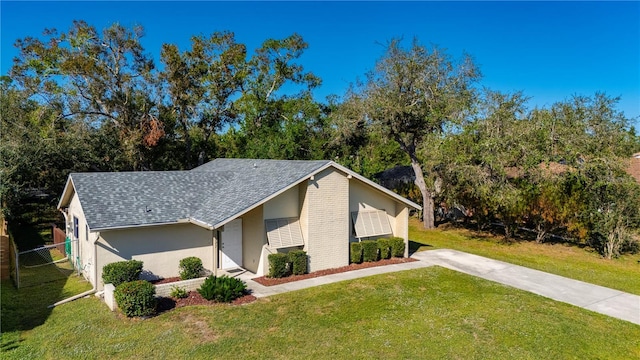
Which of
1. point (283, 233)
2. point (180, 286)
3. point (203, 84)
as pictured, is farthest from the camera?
point (203, 84)

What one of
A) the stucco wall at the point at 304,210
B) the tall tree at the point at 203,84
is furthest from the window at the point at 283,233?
the tall tree at the point at 203,84

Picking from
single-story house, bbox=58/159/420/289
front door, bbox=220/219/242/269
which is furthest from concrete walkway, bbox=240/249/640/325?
single-story house, bbox=58/159/420/289

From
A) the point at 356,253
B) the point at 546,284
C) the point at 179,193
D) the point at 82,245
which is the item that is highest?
the point at 179,193

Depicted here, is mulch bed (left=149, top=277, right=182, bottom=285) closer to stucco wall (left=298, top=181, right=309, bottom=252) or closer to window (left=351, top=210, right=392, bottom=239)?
stucco wall (left=298, top=181, right=309, bottom=252)

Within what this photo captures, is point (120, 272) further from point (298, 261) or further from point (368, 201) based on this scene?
point (368, 201)

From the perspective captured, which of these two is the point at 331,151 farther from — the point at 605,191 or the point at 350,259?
the point at 605,191

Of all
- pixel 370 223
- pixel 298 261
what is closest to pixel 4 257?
pixel 298 261

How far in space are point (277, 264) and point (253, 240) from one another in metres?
1.73

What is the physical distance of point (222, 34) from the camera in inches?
1336

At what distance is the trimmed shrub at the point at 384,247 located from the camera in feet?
61.3

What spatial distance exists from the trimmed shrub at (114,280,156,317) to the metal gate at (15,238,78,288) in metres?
5.61

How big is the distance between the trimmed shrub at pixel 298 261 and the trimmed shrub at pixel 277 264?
0.29 metres

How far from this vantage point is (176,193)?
57.3 ft

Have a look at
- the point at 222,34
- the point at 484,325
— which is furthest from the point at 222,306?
the point at 222,34
